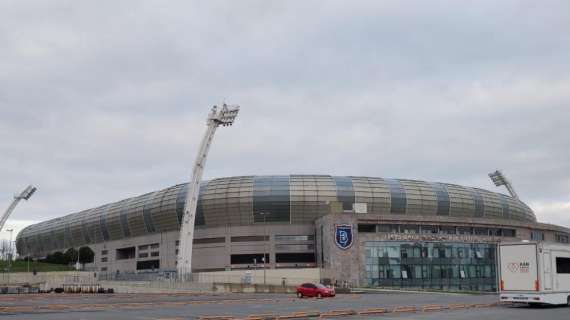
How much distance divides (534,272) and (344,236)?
63734 millimetres

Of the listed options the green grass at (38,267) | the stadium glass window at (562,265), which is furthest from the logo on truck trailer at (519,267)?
the green grass at (38,267)

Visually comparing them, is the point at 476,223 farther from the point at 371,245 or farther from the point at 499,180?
the point at 499,180

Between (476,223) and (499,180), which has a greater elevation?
(499,180)

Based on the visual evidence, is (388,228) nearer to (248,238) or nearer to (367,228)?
(367,228)

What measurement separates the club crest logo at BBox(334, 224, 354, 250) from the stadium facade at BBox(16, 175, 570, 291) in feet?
0.50

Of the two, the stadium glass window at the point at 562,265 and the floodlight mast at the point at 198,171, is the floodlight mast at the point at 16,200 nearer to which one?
the floodlight mast at the point at 198,171

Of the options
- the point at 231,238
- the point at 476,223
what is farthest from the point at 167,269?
the point at 476,223

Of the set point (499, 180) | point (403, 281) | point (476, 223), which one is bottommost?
point (403, 281)

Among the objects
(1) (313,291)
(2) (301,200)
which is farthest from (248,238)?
(1) (313,291)

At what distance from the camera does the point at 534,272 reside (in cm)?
3384

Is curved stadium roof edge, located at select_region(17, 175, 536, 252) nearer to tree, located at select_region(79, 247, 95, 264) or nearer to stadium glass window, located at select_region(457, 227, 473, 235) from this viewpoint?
stadium glass window, located at select_region(457, 227, 473, 235)

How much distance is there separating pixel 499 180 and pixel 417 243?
260ft

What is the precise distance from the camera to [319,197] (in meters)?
115

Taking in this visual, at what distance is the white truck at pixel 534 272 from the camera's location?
33.8m
